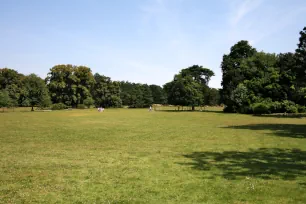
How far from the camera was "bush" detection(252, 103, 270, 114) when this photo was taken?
5653 cm

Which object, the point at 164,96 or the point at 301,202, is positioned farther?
the point at 164,96

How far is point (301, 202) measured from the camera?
24.0 ft

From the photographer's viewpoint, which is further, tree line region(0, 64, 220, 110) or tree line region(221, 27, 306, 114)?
tree line region(0, 64, 220, 110)

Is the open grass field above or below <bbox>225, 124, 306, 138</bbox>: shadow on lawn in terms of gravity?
below

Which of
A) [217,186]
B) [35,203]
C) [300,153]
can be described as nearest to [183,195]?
[217,186]

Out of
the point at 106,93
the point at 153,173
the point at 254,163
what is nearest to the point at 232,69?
the point at 106,93

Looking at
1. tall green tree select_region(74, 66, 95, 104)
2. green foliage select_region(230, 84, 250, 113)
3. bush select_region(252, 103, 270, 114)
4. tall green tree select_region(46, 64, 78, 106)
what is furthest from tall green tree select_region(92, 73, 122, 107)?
bush select_region(252, 103, 270, 114)

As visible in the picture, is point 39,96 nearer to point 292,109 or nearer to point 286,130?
point 292,109

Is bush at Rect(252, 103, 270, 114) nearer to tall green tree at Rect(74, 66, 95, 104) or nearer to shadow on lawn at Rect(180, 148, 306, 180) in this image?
shadow on lawn at Rect(180, 148, 306, 180)

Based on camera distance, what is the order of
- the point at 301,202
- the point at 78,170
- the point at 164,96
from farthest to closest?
1. the point at 164,96
2. the point at 78,170
3. the point at 301,202

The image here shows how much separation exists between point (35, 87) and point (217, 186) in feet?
292

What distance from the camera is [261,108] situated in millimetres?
56750

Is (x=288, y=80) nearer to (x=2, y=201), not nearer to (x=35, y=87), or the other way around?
(x=2, y=201)

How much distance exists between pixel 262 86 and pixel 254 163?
5448 centimetres
